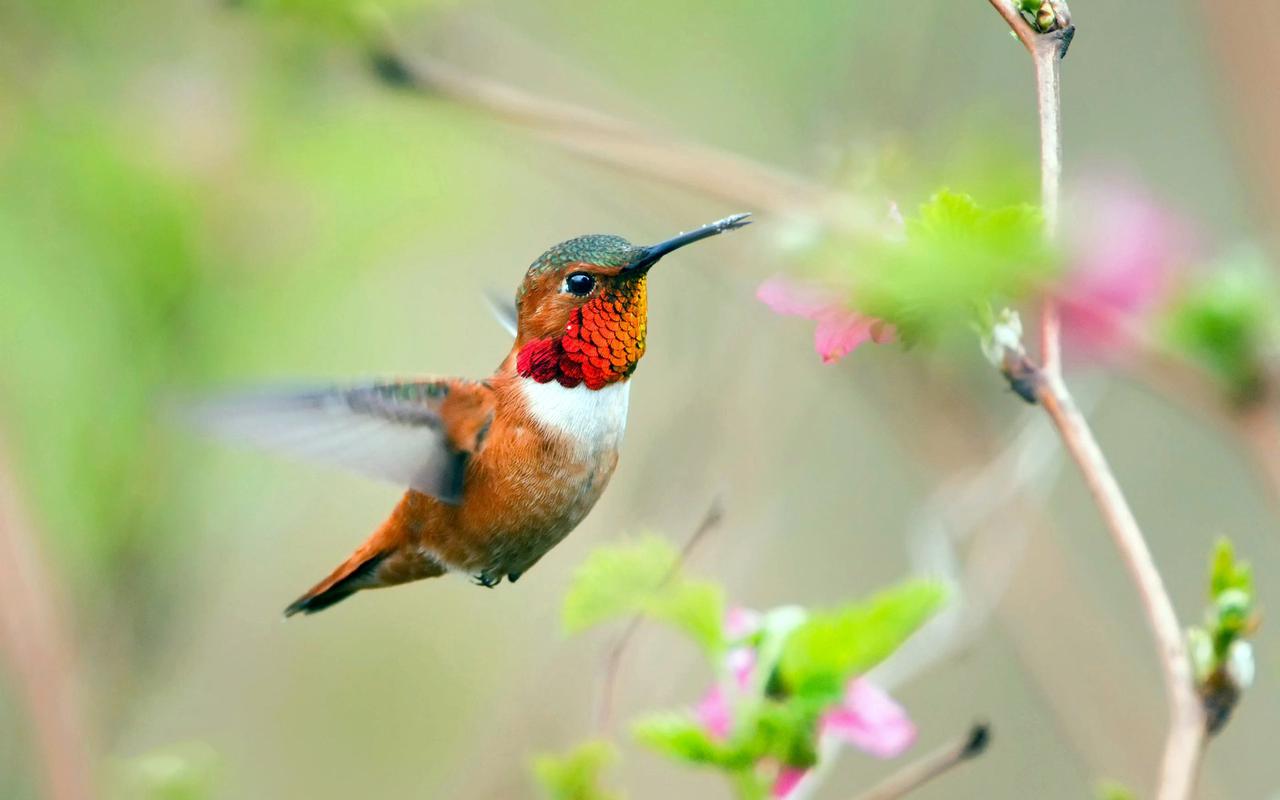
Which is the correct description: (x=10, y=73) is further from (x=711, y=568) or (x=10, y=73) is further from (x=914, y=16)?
(x=914, y=16)

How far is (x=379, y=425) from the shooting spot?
4.07 ft

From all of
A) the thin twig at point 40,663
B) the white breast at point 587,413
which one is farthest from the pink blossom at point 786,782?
the thin twig at point 40,663

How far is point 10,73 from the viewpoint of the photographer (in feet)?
7.38

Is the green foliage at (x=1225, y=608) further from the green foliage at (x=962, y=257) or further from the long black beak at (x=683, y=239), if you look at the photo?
the long black beak at (x=683, y=239)

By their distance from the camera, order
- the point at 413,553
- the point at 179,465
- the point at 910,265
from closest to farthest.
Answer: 1. the point at 910,265
2. the point at 413,553
3. the point at 179,465

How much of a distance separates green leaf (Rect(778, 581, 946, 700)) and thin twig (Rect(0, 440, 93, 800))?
92 cm

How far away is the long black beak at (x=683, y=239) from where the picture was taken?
1073mm

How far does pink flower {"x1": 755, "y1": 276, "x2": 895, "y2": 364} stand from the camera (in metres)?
1.11

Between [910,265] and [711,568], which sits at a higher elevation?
[910,265]

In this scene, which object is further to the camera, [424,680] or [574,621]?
[424,680]

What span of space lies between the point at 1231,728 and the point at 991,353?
9.13 ft

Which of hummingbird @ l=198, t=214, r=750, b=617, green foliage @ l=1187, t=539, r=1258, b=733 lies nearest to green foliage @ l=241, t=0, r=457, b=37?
hummingbird @ l=198, t=214, r=750, b=617

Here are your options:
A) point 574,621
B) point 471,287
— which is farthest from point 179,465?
point 471,287

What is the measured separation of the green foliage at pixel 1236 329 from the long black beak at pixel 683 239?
25.2 inches
